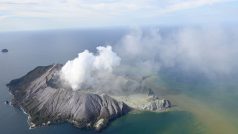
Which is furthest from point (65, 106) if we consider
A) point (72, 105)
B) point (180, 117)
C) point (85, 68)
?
point (180, 117)

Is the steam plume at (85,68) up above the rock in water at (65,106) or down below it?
above

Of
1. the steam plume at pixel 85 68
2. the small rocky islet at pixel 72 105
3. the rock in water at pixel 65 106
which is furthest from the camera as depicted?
the steam plume at pixel 85 68

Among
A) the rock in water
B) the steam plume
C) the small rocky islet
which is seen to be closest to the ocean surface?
the small rocky islet

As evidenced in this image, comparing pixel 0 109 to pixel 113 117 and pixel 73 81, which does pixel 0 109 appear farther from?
pixel 113 117

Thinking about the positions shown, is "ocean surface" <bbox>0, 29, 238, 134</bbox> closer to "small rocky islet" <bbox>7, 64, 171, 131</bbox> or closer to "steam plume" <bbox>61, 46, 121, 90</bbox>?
"small rocky islet" <bbox>7, 64, 171, 131</bbox>

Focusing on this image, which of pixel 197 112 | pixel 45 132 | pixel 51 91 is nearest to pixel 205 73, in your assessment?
pixel 197 112

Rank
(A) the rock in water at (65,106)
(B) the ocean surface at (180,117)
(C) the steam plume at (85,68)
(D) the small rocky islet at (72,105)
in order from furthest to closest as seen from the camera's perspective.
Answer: (C) the steam plume at (85,68), (D) the small rocky islet at (72,105), (A) the rock in water at (65,106), (B) the ocean surface at (180,117)

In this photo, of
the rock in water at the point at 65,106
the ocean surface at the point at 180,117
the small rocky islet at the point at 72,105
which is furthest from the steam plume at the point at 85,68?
the ocean surface at the point at 180,117

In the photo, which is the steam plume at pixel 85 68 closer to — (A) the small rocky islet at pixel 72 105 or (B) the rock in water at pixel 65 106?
(A) the small rocky islet at pixel 72 105

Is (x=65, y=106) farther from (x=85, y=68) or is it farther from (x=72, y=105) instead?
(x=85, y=68)
